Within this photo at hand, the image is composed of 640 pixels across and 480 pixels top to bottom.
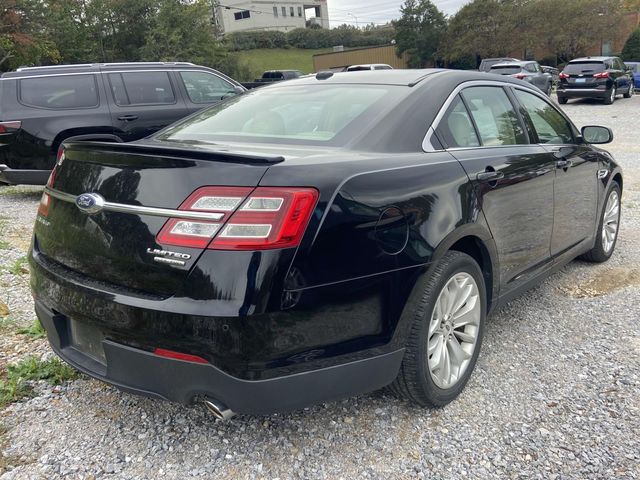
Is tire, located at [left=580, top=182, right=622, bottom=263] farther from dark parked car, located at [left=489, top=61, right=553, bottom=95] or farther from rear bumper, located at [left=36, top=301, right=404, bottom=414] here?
dark parked car, located at [left=489, top=61, right=553, bottom=95]

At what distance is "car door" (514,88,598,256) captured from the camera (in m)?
3.73

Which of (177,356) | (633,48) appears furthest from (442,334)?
(633,48)

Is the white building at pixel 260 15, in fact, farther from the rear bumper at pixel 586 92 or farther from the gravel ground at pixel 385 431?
the gravel ground at pixel 385 431

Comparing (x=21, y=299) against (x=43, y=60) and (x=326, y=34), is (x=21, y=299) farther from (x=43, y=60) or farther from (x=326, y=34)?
(x=326, y=34)

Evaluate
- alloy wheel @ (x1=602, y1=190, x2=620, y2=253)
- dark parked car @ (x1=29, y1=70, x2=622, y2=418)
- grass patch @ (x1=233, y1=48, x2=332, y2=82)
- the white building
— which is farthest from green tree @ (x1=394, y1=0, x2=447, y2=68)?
dark parked car @ (x1=29, y1=70, x2=622, y2=418)

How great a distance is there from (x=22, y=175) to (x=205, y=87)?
2922mm

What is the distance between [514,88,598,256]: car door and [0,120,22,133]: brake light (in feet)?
19.9

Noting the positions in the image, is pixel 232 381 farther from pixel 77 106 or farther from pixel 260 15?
pixel 260 15

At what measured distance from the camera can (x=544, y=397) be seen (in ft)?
9.32

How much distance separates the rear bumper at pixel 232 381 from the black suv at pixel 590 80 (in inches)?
845

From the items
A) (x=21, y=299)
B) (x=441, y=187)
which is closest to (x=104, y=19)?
(x=21, y=299)

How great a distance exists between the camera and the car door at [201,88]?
8.37 meters

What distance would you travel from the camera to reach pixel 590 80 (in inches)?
813

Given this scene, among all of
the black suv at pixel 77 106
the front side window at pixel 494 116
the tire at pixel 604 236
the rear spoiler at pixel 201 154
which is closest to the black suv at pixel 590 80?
the black suv at pixel 77 106
